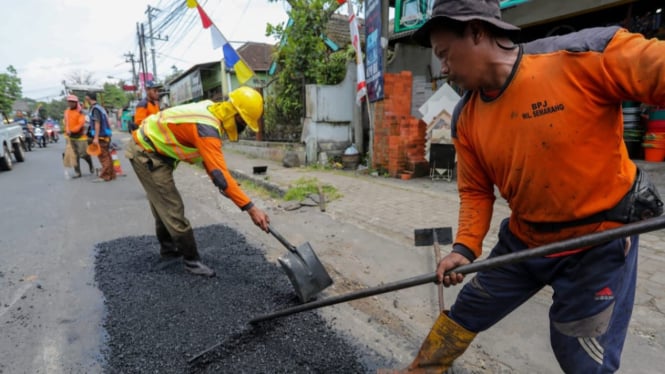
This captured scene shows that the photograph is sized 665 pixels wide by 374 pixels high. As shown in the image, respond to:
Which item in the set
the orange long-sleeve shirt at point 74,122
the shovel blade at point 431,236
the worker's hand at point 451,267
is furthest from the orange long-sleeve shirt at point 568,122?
the orange long-sleeve shirt at point 74,122

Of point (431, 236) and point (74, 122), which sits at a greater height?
point (74, 122)

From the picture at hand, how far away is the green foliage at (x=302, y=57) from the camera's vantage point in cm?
895

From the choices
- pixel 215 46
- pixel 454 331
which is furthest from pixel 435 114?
pixel 215 46

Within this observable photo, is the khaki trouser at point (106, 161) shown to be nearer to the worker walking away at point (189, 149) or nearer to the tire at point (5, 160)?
the tire at point (5, 160)

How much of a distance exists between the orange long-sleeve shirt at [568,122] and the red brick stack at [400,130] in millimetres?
5416

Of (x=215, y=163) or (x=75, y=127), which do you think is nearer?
(x=215, y=163)

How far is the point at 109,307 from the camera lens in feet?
8.64

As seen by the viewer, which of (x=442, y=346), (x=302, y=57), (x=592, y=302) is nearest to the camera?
(x=592, y=302)

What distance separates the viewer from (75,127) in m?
7.75

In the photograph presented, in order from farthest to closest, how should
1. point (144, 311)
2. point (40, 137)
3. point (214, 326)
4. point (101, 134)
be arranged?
point (40, 137) → point (101, 134) → point (144, 311) → point (214, 326)

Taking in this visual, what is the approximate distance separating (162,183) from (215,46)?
8.10 meters

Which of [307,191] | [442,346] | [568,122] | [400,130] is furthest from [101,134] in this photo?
[568,122]

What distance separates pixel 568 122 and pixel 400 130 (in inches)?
223

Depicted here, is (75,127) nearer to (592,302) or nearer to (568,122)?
(568,122)
